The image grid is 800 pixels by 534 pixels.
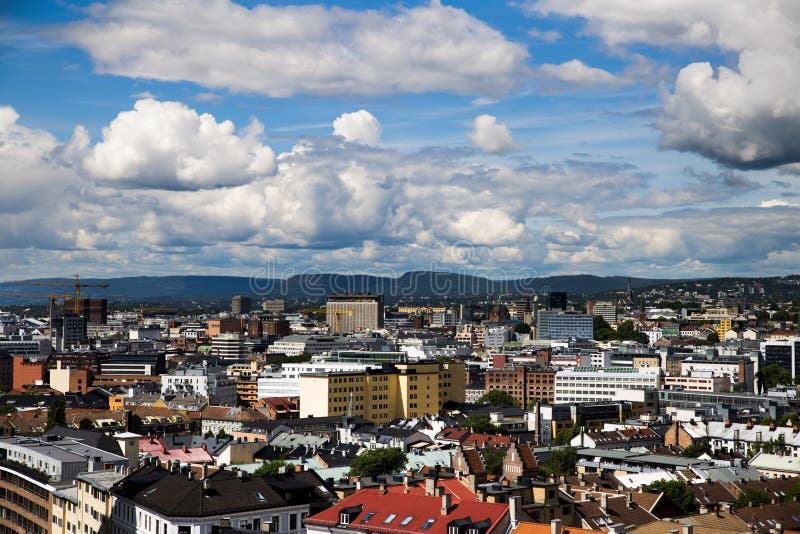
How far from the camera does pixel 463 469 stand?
7525 cm

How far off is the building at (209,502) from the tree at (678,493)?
70.6ft

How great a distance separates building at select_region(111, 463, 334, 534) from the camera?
56.2 meters

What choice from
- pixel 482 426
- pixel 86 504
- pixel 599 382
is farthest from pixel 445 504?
pixel 599 382

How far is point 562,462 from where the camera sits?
322ft

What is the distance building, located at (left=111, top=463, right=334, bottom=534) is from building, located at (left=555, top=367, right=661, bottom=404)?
121129 millimetres

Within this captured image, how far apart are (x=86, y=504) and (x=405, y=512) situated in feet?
71.2

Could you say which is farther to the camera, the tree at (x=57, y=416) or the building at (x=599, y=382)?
the building at (x=599, y=382)

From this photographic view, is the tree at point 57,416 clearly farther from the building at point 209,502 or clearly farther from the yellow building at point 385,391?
the building at point 209,502

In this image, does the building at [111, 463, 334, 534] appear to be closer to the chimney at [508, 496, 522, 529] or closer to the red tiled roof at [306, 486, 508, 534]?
the red tiled roof at [306, 486, 508, 534]

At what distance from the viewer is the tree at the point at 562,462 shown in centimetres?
9531

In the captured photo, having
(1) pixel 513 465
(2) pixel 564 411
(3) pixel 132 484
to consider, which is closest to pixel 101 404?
(2) pixel 564 411

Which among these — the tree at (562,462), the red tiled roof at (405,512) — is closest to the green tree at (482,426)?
the tree at (562,462)

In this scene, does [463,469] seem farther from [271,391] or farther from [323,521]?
[271,391]

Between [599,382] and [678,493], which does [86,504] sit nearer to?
[678,493]
